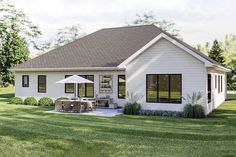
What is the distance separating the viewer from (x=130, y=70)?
59.3 feet

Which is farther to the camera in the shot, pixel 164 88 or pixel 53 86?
pixel 53 86

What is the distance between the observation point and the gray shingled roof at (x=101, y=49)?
860 inches

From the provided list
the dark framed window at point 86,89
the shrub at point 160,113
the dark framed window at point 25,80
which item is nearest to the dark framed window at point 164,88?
the shrub at point 160,113

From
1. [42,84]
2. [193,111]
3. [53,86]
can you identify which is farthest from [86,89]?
[193,111]

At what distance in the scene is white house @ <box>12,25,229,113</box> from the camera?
16781mm

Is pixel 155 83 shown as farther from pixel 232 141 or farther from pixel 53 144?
pixel 53 144

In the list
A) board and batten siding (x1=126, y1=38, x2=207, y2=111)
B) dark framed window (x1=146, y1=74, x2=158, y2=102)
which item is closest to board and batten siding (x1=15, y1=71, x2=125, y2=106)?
board and batten siding (x1=126, y1=38, x2=207, y2=111)

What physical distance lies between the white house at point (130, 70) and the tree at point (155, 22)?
70.6ft

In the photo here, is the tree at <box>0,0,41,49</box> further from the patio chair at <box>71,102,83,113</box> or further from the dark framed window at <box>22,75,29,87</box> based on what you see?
the dark framed window at <box>22,75,29,87</box>

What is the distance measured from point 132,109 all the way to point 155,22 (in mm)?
32658

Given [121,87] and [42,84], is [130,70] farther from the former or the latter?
[42,84]

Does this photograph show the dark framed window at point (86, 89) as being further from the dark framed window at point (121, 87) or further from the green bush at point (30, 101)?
the green bush at point (30, 101)

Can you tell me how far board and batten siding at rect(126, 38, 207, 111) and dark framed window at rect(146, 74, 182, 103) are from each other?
0.69 ft

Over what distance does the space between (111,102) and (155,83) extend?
4.32 m
